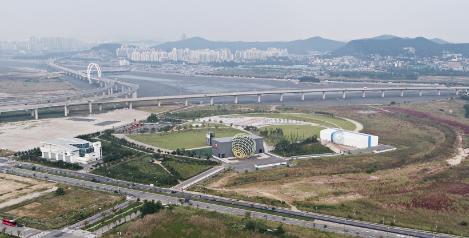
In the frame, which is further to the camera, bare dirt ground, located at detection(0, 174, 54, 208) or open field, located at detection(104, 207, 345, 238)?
bare dirt ground, located at detection(0, 174, 54, 208)

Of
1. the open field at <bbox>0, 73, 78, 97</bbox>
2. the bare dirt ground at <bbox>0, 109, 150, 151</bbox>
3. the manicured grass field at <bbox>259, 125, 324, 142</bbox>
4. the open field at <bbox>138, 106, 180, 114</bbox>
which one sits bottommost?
the bare dirt ground at <bbox>0, 109, 150, 151</bbox>

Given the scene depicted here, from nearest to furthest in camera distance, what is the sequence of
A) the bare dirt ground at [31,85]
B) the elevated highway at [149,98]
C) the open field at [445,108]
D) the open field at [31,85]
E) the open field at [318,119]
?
the open field at [318,119] → the open field at [445,108] → the elevated highway at [149,98] → the bare dirt ground at [31,85] → the open field at [31,85]

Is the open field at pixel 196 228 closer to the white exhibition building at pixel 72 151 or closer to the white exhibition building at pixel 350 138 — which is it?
the white exhibition building at pixel 72 151

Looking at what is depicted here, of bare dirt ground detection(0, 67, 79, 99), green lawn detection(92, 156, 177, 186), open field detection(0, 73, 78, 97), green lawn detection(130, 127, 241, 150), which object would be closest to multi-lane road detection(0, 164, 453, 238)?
green lawn detection(92, 156, 177, 186)

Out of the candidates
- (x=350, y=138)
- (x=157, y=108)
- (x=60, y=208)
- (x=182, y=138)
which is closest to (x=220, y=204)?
(x=60, y=208)

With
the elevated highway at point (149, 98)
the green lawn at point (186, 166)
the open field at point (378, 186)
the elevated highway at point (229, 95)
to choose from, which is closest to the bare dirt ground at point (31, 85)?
the elevated highway at point (149, 98)

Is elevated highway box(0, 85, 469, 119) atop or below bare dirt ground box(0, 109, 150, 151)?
atop

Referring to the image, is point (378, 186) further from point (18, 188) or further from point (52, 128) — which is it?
point (52, 128)

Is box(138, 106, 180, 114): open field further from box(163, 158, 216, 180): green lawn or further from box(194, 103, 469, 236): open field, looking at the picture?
box(194, 103, 469, 236): open field
